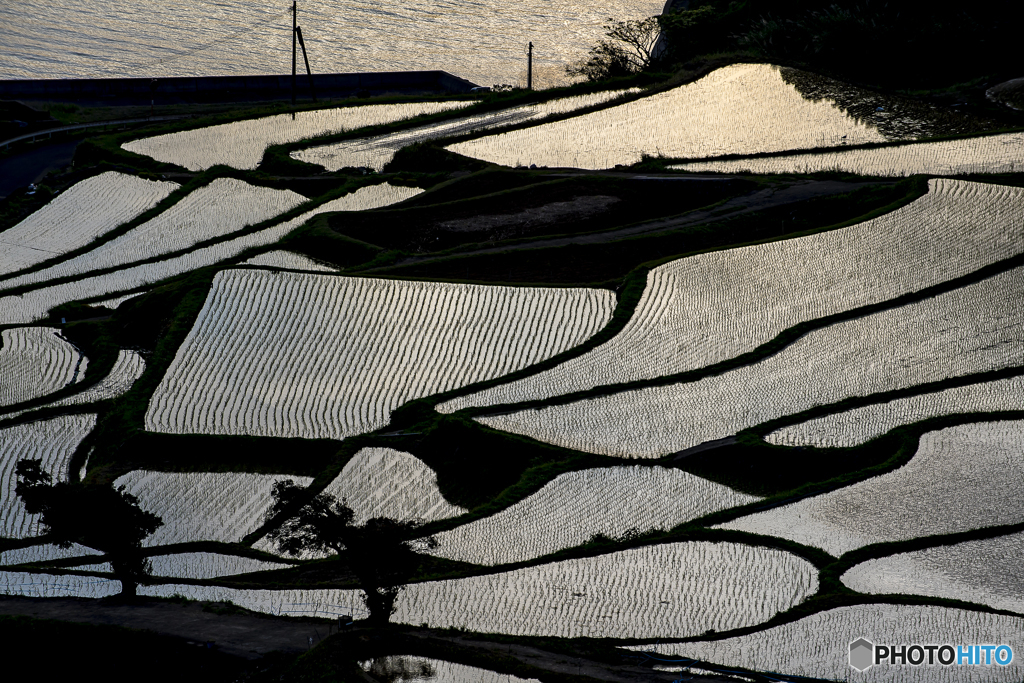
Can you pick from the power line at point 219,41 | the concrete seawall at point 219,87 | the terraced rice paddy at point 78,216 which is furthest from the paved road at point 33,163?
the power line at point 219,41

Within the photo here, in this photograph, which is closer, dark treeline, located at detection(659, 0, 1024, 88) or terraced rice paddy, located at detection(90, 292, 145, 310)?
terraced rice paddy, located at detection(90, 292, 145, 310)

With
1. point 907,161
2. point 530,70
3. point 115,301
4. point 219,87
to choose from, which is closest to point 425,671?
point 115,301

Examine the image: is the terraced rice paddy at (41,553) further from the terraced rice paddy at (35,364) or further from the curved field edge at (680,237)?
the curved field edge at (680,237)

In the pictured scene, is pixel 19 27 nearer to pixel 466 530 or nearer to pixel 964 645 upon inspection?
pixel 466 530

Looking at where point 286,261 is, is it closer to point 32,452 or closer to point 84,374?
point 84,374

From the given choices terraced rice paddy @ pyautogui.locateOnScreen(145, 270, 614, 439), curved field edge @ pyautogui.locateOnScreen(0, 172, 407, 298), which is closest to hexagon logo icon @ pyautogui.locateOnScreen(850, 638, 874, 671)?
terraced rice paddy @ pyautogui.locateOnScreen(145, 270, 614, 439)
